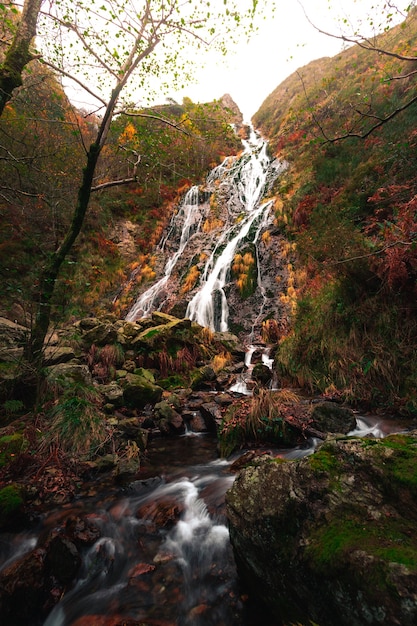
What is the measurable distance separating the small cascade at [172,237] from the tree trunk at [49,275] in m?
7.85

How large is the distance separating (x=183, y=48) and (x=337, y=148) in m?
8.85

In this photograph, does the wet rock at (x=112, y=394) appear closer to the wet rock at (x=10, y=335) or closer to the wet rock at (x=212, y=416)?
the wet rock at (x=212, y=416)

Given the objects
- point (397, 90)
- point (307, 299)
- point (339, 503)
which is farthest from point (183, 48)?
point (397, 90)

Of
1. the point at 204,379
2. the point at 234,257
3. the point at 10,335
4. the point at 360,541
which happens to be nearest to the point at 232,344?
the point at 204,379

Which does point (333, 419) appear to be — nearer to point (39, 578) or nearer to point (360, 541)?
point (360, 541)

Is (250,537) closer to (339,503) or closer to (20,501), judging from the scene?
(339,503)

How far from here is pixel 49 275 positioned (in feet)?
16.8

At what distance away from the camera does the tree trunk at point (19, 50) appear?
5004mm

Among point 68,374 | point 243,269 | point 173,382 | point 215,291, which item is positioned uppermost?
point 243,269

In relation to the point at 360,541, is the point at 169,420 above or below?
below

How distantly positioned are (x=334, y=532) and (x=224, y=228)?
1460 centimetres

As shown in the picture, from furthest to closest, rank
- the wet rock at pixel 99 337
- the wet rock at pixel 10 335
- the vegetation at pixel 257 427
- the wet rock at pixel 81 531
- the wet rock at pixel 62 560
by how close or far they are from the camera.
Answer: the wet rock at pixel 99 337 → the wet rock at pixel 10 335 → the vegetation at pixel 257 427 → the wet rock at pixel 81 531 → the wet rock at pixel 62 560

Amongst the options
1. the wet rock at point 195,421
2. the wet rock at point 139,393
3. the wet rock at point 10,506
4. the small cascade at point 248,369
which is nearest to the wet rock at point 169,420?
the wet rock at point 195,421

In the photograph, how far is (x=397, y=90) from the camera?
38.7ft
